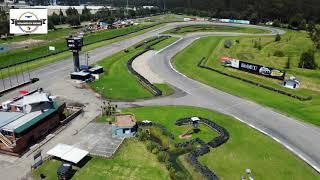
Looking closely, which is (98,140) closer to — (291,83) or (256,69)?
(291,83)

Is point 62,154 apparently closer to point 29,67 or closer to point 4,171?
point 4,171

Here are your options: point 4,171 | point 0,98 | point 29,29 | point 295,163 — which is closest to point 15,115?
point 4,171

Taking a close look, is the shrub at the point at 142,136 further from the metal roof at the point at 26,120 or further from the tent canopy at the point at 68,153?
the metal roof at the point at 26,120

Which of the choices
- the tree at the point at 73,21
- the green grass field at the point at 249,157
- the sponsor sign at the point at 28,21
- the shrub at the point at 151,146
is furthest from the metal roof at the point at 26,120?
the tree at the point at 73,21

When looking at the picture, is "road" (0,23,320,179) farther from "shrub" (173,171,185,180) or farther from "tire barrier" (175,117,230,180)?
"shrub" (173,171,185,180)

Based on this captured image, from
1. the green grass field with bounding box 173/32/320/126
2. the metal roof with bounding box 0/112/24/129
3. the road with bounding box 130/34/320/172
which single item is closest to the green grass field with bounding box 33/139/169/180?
the metal roof with bounding box 0/112/24/129

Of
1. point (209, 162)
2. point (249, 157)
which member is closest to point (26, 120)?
point (209, 162)
